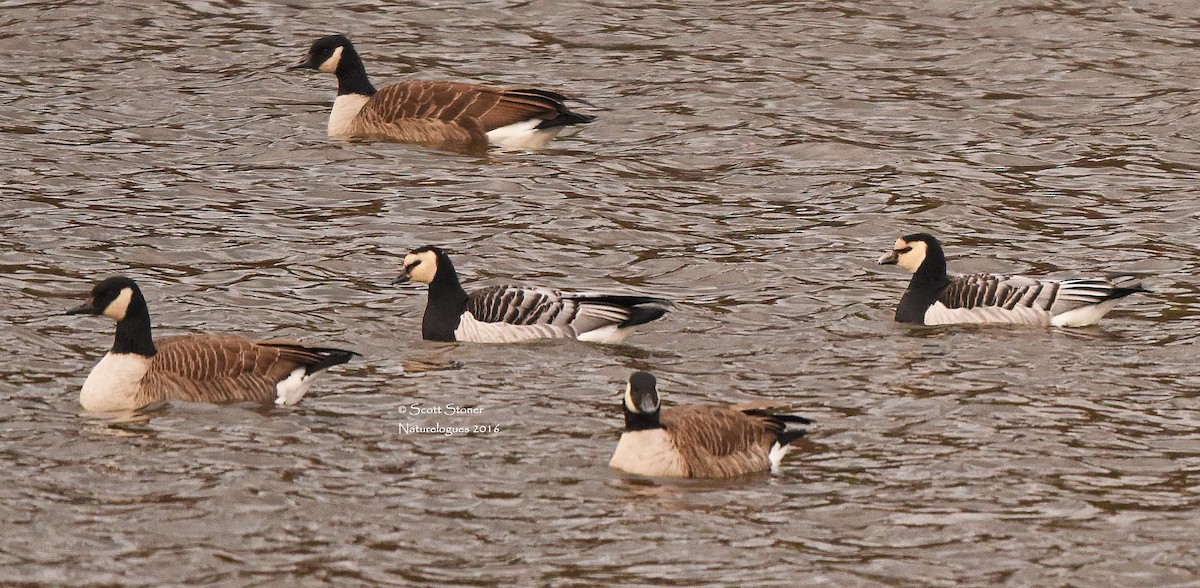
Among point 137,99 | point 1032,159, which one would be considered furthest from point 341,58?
point 1032,159

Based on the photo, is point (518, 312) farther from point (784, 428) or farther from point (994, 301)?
point (994, 301)

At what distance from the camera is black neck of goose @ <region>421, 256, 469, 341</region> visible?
15727 millimetres

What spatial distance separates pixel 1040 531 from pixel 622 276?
736 cm

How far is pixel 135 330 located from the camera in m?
13.5

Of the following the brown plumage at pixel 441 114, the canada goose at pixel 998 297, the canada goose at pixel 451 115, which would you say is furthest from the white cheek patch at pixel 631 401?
the brown plumage at pixel 441 114

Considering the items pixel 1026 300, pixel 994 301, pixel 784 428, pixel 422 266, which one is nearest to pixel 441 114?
pixel 422 266

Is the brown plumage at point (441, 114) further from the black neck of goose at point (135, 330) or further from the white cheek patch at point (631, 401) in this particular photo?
the white cheek patch at point (631, 401)

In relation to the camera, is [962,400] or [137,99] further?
[137,99]

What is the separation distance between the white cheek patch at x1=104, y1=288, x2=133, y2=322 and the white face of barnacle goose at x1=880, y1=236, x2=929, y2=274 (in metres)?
7.14

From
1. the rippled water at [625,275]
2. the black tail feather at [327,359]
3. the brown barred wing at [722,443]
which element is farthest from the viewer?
the black tail feather at [327,359]

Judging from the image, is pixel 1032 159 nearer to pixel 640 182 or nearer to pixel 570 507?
pixel 640 182

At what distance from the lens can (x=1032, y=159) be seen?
21766 mm

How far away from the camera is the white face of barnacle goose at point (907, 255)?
16938 mm

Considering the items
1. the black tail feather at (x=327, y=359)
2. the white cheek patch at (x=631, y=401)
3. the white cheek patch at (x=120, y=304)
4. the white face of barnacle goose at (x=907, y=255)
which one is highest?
the white cheek patch at (x=120, y=304)
